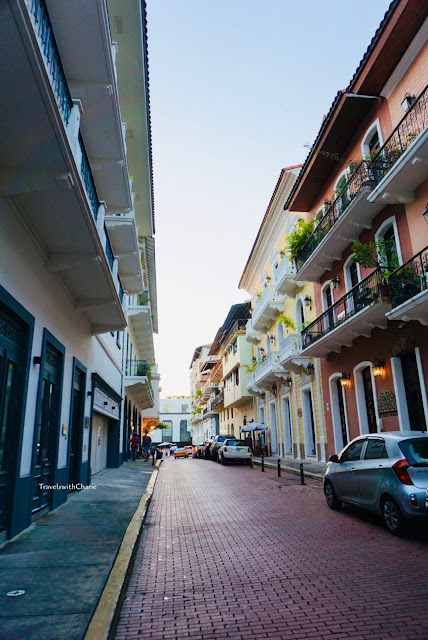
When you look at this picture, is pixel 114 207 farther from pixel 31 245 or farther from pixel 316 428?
pixel 316 428

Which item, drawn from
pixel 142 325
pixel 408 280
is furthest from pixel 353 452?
pixel 142 325

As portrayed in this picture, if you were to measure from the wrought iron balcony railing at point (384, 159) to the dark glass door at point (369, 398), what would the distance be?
525 cm

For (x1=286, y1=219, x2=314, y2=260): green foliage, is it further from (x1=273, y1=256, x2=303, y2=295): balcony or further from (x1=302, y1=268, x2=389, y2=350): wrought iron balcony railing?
(x1=302, y1=268, x2=389, y2=350): wrought iron balcony railing

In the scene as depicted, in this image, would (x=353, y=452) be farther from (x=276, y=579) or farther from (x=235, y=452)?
(x=235, y=452)

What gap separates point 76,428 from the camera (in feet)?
39.6

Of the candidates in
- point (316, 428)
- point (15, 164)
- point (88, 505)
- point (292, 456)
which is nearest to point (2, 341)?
point (15, 164)

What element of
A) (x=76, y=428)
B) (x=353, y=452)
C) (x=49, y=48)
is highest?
(x=49, y=48)

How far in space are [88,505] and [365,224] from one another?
459 inches

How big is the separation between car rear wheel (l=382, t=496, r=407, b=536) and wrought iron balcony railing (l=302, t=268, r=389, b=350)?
21.2ft

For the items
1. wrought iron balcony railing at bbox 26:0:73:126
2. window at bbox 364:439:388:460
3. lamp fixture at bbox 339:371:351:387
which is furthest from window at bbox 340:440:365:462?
lamp fixture at bbox 339:371:351:387

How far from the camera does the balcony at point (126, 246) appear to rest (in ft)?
49.2

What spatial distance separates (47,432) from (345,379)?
11354 mm

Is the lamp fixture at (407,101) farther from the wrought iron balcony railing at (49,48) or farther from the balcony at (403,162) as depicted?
the wrought iron balcony railing at (49,48)

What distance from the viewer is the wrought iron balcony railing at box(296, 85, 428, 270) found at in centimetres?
1148
